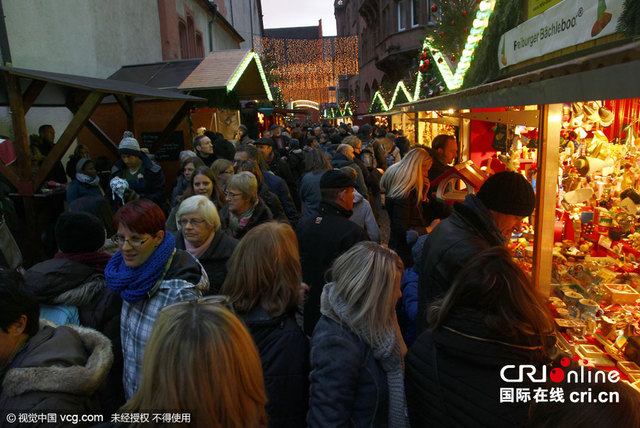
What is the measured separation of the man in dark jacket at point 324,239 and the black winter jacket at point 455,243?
2.65ft

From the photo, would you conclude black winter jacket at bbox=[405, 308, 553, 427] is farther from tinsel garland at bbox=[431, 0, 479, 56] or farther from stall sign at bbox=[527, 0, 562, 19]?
tinsel garland at bbox=[431, 0, 479, 56]

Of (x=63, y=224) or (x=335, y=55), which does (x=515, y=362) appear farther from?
(x=335, y=55)

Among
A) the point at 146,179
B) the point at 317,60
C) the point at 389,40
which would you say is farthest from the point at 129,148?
the point at 317,60

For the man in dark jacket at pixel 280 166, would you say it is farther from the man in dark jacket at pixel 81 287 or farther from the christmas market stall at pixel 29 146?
the man in dark jacket at pixel 81 287

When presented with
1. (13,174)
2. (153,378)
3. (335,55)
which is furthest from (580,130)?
(335,55)

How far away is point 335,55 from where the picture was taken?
133 feet

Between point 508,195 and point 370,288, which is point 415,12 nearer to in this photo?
point 508,195

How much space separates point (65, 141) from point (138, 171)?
916mm

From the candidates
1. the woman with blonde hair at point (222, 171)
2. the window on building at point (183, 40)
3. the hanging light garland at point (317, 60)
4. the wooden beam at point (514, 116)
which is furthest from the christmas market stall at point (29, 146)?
the hanging light garland at point (317, 60)

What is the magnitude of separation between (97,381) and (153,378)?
1.94 feet

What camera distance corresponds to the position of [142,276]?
219 centimetres

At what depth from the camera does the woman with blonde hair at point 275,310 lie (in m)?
2.00

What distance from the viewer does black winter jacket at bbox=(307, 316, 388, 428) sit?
70.6 inches

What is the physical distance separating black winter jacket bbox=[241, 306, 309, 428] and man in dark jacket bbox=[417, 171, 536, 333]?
782mm
